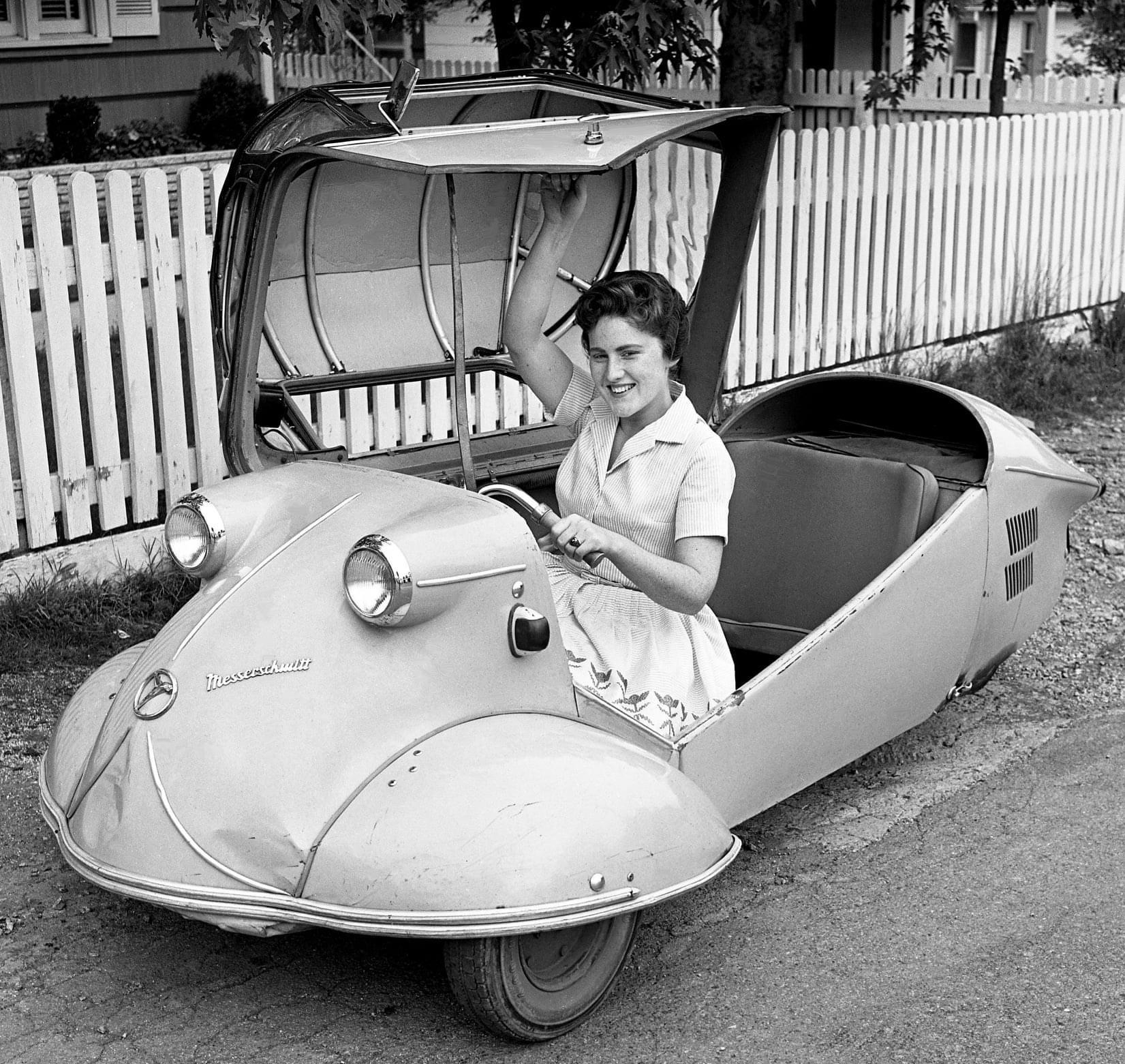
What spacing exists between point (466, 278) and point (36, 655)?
1995 mm

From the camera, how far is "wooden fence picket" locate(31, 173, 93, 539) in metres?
5.17

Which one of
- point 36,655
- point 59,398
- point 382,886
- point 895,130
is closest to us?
point 382,886

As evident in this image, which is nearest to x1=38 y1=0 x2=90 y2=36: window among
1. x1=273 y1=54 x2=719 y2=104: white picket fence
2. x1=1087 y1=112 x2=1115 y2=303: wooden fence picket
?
x1=273 y1=54 x2=719 y2=104: white picket fence

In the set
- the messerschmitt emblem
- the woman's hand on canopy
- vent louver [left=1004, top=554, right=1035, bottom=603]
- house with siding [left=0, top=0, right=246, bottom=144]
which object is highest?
house with siding [left=0, top=0, right=246, bottom=144]

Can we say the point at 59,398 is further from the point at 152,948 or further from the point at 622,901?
the point at 622,901

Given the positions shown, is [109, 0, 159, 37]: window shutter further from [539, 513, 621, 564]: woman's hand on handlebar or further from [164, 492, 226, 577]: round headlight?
[539, 513, 621, 564]: woman's hand on handlebar

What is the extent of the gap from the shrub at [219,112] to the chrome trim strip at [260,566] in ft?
31.6

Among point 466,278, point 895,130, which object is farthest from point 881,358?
point 466,278

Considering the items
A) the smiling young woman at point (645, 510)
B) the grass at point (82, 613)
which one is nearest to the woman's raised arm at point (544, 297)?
the smiling young woman at point (645, 510)

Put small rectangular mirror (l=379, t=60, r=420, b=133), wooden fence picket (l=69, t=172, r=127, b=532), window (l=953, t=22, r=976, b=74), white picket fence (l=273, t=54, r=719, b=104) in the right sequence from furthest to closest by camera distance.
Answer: window (l=953, t=22, r=976, b=74) < white picket fence (l=273, t=54, r=719, b=104) < wooden fence picket (l=69, t=172, r=127, b=532) < small rectangular mirror (l=379, t=60, r=420, b=133)

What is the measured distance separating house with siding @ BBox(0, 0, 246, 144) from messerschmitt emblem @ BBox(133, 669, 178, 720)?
9.29m

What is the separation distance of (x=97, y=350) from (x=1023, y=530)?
336 cm

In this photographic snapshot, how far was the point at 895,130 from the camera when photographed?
8086 millimetres

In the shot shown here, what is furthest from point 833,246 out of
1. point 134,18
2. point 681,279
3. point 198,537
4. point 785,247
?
point 134,18
